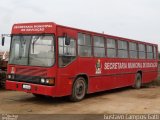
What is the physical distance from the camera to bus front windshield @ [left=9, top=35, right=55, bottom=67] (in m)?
11.1

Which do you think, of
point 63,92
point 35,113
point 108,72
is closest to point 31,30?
point 63,92

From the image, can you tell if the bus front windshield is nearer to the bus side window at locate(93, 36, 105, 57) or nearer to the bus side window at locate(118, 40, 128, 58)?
the bus side window at locate(93, 36, 105, 57)

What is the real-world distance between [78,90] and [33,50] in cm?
221

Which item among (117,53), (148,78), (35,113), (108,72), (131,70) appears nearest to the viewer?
(35,113)

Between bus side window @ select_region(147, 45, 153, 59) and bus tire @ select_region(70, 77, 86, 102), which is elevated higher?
bus side window @ select_region(147, 45, 153, 59)

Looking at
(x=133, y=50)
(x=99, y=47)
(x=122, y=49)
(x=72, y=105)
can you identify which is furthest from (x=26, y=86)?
(x=133, y=50)

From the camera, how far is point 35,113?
9531 mm

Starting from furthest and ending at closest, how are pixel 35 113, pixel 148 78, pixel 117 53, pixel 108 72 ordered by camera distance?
pixel 148 78
pixel 117 53
pixel 108 72
pixel 35 113

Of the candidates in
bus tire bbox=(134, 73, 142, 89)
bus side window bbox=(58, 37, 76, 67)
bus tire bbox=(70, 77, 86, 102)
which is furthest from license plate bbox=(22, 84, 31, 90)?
bus tire bbox=(134, 73, 142, 89)

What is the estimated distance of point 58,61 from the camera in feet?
36.3

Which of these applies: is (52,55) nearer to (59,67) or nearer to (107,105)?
(59,67)

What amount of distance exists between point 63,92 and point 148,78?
9431mm

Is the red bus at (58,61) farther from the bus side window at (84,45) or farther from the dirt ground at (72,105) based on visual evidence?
the dirt ground at (72,105)

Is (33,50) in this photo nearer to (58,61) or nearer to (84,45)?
(58,61)
